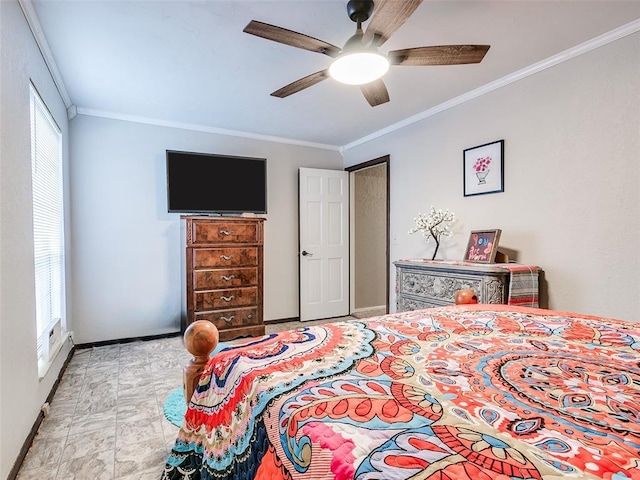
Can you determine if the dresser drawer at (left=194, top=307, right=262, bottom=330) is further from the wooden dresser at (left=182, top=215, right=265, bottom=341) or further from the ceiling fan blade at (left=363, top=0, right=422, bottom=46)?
the ceiling fan blade at (left=363, top=0, right=422, bottom=46)

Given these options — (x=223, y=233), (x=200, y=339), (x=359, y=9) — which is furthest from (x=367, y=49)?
(x=223, y=233)

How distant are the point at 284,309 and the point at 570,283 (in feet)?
10.6

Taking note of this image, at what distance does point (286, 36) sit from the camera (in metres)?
1.74

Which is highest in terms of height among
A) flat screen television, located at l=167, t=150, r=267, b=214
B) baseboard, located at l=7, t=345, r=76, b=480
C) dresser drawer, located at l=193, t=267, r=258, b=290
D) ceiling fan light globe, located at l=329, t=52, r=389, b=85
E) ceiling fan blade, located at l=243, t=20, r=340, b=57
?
ceiling fan blade, located at l=243, t=20, r=340, b=57

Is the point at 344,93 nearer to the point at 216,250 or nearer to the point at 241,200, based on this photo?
the point at 241,200

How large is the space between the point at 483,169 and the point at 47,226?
3.59m

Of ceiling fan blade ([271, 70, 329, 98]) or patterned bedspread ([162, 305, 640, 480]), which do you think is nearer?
patterned bedspread ([162, 305, 640, 480])

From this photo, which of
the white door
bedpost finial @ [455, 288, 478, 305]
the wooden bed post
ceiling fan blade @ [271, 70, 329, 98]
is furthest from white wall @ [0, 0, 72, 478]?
the white door

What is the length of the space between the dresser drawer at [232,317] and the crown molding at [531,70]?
8.73ft

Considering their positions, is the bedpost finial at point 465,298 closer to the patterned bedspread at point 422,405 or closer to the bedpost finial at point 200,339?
the patterned bedspread at point 422,405

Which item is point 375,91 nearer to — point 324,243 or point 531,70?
point 531,70

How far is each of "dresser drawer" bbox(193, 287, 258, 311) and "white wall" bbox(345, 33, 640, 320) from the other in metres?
2.13

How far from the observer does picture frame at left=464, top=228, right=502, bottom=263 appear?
274 cm

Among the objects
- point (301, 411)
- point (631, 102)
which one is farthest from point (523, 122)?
point (301, 411)
